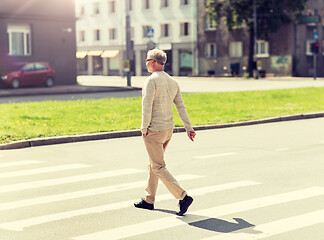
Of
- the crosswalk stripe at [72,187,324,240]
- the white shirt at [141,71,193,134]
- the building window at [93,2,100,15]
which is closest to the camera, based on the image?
the crosswalk stripe at [72,187,324,240]

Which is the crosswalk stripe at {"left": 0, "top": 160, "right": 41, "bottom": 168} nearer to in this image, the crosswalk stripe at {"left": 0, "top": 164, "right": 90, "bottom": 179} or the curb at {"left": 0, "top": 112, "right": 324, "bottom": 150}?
the crosswalk stripe at {"left": 0, "top": 164, "right": 90, "bottom": 179}

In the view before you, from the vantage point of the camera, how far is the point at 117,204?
22.8 feet

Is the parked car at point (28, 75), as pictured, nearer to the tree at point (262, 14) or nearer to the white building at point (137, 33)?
the white building at point (137, 33)

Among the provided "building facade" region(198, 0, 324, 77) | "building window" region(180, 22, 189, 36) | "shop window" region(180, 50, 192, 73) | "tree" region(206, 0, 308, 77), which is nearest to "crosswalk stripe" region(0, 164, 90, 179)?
"tree" region(206, 0, 308, 77)

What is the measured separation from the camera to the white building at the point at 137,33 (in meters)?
63.9

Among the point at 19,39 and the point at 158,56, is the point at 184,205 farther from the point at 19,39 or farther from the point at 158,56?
the point at 19,39

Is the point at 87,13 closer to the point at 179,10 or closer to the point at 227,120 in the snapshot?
the point at 179,10

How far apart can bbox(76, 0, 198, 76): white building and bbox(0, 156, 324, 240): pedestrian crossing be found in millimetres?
50514

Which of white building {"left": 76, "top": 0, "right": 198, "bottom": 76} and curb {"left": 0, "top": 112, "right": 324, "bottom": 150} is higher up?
white building {"left": 76, "top": 0, "right": 198, "bottom": 76}

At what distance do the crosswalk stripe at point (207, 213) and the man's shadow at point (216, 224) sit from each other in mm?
41

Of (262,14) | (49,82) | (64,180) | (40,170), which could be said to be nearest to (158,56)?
(64,180)

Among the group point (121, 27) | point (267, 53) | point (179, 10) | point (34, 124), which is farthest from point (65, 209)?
point (121, 27)

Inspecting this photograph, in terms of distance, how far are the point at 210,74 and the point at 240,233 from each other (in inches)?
2220

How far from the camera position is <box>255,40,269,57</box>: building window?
191 ft
